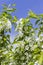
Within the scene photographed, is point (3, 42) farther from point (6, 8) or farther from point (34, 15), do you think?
point (34, 15)

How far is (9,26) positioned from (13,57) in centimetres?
70

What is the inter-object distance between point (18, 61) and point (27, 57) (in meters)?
0.22

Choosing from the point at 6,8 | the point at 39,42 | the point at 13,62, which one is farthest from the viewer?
the point at 6,8

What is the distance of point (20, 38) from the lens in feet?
14.7

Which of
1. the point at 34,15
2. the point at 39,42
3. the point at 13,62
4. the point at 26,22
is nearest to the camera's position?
the point at 39,42

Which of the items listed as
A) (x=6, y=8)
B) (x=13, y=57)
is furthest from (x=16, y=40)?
(x=6, y=8)

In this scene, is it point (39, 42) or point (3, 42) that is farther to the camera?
point (3, 42)

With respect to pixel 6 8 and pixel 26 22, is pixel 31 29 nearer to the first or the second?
pixel 26 22

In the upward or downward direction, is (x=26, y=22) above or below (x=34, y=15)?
above

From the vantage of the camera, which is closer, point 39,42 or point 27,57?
point 39,42

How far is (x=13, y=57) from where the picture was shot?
14.2ft

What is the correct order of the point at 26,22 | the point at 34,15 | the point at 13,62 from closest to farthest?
the point at 34,15 → the point at 13,62 → the point at 26,22

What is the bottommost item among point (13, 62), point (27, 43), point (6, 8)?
point (13, 62)

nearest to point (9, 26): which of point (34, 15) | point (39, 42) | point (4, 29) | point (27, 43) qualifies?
point (4, 29)
